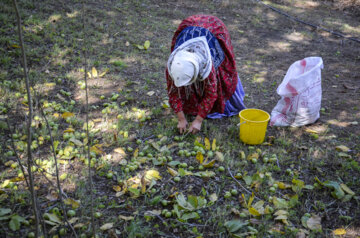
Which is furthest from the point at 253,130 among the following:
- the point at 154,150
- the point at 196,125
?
→ the point at 154,150

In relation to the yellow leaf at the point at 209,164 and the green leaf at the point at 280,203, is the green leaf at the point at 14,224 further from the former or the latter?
the green leaf at the point at 280,203

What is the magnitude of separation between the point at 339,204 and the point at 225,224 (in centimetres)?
93

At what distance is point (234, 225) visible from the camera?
2.05 m

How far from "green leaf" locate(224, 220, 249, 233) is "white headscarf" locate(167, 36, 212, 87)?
1.19 meters

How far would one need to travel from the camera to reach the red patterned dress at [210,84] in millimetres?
3094

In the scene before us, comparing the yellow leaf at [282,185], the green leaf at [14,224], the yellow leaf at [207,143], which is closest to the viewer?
the green leaf at [14,224]

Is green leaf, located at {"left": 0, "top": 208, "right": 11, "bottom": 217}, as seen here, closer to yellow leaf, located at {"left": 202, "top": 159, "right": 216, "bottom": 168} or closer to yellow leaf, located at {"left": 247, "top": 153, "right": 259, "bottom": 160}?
yellow leaf, located at {"left": 202, "top": 159, "right": 216, "bottom": 168}

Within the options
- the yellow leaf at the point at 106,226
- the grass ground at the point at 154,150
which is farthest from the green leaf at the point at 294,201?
the yellow leaf at the point at 106,226

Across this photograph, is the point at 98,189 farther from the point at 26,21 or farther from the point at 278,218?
the point at 26,21

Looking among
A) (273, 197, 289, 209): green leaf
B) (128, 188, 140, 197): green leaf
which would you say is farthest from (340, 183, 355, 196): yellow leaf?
(128, 188, 140, 197): green leaf

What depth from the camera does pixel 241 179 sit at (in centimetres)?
260

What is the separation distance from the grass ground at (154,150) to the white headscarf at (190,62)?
631mm

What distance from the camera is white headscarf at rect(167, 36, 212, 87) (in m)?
2.64

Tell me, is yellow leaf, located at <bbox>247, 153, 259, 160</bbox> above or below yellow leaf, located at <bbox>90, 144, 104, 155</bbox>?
below
